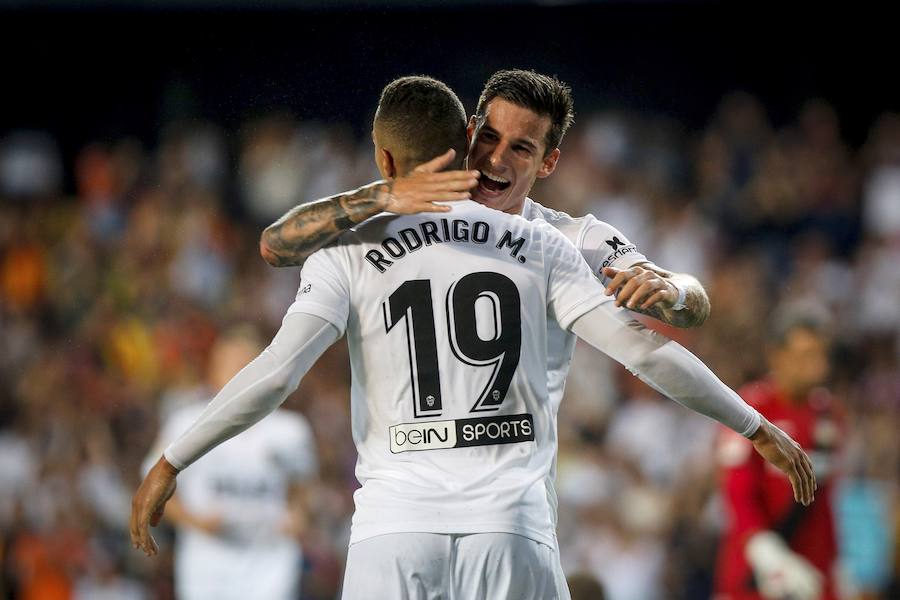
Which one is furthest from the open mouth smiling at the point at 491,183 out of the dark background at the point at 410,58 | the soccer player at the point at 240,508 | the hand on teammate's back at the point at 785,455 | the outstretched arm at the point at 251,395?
the dark background at the point at 410,58

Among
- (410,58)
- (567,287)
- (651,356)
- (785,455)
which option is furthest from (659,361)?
(410,58)

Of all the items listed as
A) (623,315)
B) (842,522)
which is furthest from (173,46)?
(623,315)

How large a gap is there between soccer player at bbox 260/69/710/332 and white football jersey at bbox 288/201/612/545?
3.2 inches

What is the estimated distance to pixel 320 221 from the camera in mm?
3264

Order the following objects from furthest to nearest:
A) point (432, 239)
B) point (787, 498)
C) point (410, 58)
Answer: point (410, 58) < point (787, 498) < point (432, 239)

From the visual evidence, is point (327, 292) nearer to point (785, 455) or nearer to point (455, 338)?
point (455, 338)

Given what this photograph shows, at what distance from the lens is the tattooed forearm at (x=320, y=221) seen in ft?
10.4

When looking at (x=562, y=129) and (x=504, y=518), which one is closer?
(x=504, y=518)

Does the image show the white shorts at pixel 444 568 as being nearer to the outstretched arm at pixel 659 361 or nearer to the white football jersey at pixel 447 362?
the white football jersey at pixel 447 362

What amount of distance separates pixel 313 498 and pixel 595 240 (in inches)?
211

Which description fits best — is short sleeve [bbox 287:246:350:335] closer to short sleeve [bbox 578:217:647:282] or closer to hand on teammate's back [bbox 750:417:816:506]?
short sleeve [bbox 578:217:647:282]

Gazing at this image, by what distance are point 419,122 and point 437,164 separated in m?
0.12

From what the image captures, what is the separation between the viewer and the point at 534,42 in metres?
12.3

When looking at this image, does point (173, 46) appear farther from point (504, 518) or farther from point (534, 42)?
point (504, 518)
